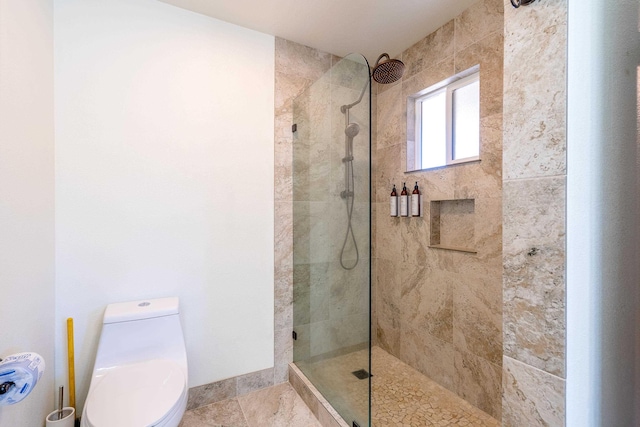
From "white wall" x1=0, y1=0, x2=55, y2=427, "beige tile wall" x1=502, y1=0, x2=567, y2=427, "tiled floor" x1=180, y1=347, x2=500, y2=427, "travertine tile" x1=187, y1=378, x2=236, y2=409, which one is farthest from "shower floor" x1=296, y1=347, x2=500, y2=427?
"white wall" x1=0, y1=0, x2=55, y2=427

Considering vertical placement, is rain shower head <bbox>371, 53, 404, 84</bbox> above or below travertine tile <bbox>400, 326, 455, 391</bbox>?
above

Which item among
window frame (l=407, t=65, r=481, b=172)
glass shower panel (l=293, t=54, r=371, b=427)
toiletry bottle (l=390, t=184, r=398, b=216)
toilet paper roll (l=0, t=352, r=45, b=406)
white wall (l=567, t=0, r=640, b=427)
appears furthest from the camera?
toiletry bottle (l=390, t=184, r=398, b=216)

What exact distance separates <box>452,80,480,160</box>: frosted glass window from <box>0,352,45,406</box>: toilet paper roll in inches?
94.1

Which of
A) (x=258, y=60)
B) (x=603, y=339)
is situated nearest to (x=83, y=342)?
(x=258, y=60)

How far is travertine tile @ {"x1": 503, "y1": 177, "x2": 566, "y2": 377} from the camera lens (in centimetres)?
68

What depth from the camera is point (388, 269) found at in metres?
2.60

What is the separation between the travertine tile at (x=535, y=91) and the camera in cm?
68

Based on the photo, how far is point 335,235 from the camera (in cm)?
178

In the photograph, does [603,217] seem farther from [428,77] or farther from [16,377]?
[428,77]

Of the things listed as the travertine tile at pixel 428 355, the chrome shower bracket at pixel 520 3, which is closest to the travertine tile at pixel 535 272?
the chrome shower bracket at pixel 520 3

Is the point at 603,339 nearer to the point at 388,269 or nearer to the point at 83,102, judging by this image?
the point at 388,269

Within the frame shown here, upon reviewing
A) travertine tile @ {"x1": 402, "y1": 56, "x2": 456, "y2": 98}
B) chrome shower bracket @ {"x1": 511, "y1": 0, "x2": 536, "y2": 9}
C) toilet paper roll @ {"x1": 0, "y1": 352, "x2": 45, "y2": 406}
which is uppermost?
travertine tile @ {"x1": 402, "y1": 56, "x2": 456, "y2": 98}

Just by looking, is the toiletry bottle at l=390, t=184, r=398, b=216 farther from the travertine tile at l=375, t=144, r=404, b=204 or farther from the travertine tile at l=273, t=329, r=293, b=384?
the travertine tile at l=273, t=329, r=293, b=384

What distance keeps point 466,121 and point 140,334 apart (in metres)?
2.49
